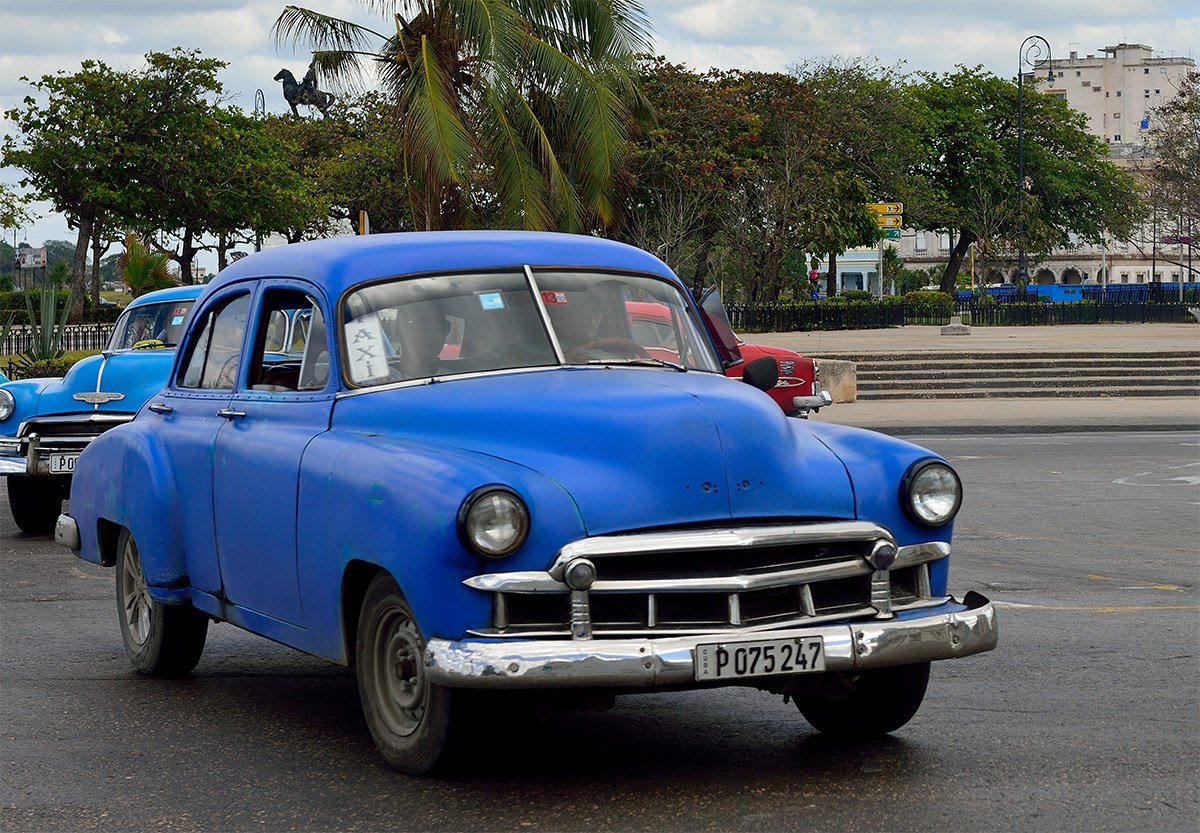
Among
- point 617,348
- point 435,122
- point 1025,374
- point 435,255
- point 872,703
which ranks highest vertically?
point 435,122

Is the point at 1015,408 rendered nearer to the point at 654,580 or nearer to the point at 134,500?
the point at 134,500

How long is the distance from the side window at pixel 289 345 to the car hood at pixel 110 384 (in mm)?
6475

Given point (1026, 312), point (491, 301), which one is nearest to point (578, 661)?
point (491, 301)

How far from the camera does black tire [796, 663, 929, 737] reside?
5.84 metres

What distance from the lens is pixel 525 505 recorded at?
502 cm

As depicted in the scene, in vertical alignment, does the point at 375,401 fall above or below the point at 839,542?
above

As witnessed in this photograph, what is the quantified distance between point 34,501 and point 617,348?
8.32 m

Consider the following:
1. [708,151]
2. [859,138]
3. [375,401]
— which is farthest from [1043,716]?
[859,138]

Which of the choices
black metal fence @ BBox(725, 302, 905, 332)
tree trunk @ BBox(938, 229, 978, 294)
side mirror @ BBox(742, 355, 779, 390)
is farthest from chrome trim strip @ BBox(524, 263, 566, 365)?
tree trunk @ BBox(938, 229, 978, 294)

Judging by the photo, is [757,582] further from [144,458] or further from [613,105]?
[613,105]

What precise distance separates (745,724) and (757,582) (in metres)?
1.34

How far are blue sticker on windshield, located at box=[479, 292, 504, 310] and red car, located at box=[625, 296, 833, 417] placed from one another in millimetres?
525

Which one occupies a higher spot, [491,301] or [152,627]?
[491,301]

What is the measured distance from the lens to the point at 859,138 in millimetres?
61219
